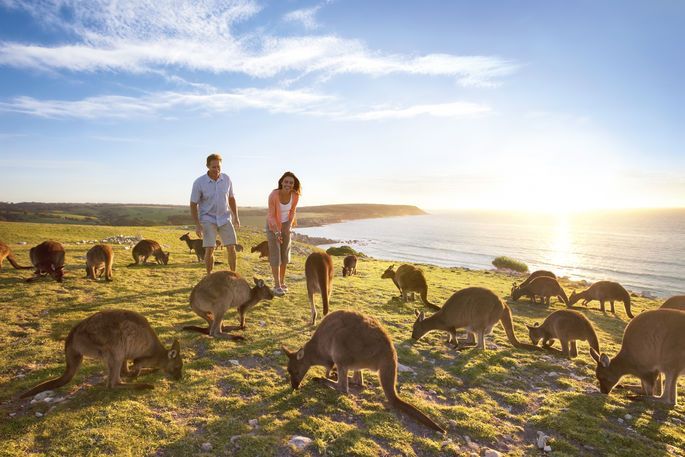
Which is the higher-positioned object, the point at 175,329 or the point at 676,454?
the point at 175,329

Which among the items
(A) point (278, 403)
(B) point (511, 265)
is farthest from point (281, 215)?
(B) point (511, 265)

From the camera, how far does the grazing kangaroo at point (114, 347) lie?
4.67 metres

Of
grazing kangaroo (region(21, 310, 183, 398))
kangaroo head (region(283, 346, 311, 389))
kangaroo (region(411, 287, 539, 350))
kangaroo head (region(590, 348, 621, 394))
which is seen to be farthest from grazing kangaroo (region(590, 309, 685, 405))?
grazing kangaroo (region(21, 310, 183, 398))

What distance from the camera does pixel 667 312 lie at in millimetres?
6082

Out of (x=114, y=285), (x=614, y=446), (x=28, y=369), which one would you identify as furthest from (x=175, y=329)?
(x=614, y=446)

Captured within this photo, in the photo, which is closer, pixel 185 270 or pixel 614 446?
pixel 614 446

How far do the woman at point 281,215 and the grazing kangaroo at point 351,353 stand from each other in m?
4.75

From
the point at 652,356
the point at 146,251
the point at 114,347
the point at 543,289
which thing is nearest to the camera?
the point at 114,347

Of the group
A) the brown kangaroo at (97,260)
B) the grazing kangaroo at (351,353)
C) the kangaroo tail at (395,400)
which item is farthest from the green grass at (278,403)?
the brown kangaroo at (97,260)

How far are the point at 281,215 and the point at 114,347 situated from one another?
5613mm

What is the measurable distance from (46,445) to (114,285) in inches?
309

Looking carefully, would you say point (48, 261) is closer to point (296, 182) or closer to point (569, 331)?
point (296, 182)

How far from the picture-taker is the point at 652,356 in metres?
6.01

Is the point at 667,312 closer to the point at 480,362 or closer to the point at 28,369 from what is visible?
the point at 480,362
